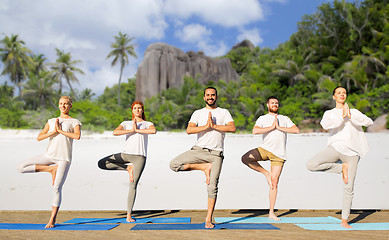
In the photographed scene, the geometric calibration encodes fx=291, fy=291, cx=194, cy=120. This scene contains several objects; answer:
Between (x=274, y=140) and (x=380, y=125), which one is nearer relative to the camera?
(x=274, y=140)

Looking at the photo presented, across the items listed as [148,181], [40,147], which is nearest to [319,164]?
[148,181]

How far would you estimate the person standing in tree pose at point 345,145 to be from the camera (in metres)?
3.81

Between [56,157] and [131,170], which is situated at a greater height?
[56,157]

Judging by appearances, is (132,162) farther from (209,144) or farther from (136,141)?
(209,144)

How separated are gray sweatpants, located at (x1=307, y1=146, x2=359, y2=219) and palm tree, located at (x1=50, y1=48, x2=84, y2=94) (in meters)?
34.6

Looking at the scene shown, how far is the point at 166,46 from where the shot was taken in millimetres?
29328

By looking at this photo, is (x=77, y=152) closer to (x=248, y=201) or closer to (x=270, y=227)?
(x=248, y=201)

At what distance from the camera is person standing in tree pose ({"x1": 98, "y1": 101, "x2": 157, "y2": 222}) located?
13.5 ft

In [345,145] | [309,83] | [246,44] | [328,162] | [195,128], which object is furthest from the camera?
[246,44]

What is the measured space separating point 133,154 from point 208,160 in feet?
3.61

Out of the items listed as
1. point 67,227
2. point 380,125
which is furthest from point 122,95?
point 67,227

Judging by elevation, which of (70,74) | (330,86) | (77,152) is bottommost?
(77,152)

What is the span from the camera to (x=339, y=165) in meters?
3.91

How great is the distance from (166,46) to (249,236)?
1092 inches
